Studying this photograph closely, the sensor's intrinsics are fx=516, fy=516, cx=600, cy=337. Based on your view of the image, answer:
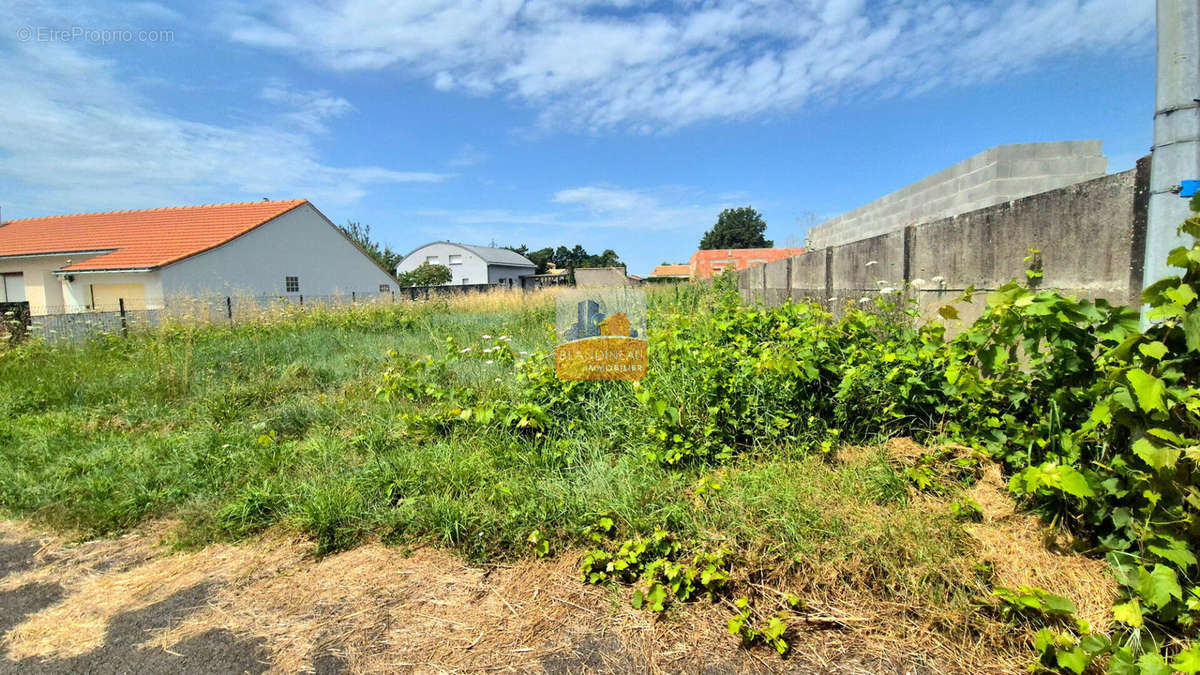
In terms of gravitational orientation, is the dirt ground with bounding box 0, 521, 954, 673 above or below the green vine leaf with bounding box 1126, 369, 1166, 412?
below

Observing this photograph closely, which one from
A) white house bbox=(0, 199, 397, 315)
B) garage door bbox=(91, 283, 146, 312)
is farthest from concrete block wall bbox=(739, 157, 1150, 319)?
garage door bbox=(91, 283, 146, 312)

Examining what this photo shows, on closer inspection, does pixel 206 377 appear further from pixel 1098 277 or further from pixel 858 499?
pixel 1098 277

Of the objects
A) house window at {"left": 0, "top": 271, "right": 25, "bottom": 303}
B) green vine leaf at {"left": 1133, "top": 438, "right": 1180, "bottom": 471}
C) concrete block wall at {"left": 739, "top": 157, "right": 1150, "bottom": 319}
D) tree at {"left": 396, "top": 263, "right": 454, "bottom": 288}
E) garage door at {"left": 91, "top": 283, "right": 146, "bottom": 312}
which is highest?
tree at {"left": 396, "top": 263, "right": 454, "bottom": 288}

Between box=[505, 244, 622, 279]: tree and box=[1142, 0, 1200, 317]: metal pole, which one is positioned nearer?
box=[1142, 0, 1200, 317]: metal pole

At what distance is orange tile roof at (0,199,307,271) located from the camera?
1702 cm

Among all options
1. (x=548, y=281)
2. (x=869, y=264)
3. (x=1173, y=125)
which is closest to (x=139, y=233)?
(x=548, y=281)

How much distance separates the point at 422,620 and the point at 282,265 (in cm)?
2216

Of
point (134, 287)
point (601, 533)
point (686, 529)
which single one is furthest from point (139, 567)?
point (134, 287)

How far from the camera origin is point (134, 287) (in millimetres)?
16500

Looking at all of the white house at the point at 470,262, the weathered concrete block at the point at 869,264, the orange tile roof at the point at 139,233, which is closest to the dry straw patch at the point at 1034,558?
the weathered concrete block at the point at 869,264

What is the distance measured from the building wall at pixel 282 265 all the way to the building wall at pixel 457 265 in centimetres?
1976

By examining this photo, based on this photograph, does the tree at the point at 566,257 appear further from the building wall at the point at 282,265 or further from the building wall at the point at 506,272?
the building wall at the point at 282,265

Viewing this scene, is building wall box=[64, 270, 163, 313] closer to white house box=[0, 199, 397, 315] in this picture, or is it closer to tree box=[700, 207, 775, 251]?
white house box=[0, 199, 397, 315]

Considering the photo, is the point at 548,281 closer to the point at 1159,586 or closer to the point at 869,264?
the point at 869,264
